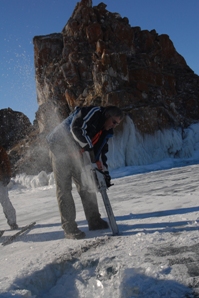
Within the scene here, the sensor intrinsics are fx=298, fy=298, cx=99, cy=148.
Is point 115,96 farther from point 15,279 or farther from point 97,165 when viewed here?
point 15,279

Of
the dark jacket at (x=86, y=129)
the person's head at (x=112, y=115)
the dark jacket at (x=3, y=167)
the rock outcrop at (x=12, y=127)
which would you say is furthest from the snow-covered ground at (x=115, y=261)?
the rock outcrop at (x=12, y=127)

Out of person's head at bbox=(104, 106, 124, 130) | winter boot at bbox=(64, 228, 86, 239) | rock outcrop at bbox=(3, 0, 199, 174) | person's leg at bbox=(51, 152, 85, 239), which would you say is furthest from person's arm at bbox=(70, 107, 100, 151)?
rock outcrop at bbox=(3, 0, 199, 174)

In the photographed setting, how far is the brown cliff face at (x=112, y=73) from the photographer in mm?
19031

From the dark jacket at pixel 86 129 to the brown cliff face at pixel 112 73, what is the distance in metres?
14.3

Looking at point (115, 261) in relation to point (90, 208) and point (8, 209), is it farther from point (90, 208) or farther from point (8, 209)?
point (8, 209)

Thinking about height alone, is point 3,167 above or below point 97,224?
above

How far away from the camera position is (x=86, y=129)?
3.31 meters

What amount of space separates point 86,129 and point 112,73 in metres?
16.8

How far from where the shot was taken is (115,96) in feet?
60.2

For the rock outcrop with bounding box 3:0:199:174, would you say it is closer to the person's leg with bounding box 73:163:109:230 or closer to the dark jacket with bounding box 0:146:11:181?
the dark jacket with bounding box 0:146:11:181

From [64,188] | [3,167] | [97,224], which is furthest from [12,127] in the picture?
[97,224]

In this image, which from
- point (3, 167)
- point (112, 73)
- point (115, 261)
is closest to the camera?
point (115, 261)

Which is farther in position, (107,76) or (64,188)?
(107,76)

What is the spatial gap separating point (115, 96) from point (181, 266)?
16.8m
